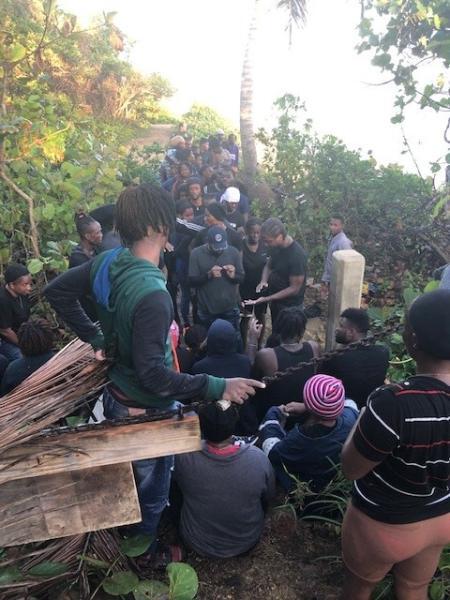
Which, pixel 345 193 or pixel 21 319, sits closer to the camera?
pixel 21 319

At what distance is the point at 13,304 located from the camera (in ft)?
15.3

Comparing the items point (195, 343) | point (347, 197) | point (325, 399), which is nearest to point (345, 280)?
point (195, 343)

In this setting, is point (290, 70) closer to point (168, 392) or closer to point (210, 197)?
point (210, 197)

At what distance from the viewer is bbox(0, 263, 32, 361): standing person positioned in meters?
4.59

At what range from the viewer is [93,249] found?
4.98 metres

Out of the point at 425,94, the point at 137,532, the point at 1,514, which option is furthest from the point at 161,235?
the point at 425,94

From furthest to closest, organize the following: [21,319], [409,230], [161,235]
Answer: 1. [409,230]
2. [21,319]
3. [161,235]

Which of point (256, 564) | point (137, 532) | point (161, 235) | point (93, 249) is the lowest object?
point (256, 564)

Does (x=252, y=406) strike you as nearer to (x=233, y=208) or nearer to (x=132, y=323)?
(x=132, y=323)

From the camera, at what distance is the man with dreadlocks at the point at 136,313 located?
6.28 feet

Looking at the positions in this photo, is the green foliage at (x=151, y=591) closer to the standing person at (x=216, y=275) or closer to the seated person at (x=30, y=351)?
the seated person at (x=30, y=351)

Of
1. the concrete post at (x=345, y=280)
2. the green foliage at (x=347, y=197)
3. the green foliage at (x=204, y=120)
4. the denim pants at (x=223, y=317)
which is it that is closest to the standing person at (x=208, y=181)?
the green foliage at (x=347, y=197)

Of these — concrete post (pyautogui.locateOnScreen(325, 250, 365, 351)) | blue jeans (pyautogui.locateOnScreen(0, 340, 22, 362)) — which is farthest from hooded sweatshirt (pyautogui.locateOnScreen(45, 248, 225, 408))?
concrete post (pyautogui.locateOnScreen(325, 250, 365, 351))

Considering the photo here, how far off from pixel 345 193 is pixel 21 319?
582 cm
